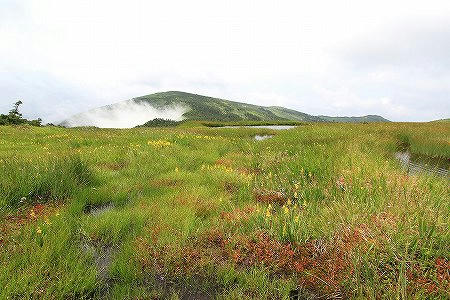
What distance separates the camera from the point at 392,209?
4934mm

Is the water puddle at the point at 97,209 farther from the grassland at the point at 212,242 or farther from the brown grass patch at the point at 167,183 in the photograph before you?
the brown grass patch at the point at 167,183

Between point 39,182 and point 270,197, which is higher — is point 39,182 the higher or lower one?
the higher one

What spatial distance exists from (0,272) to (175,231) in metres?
2.39

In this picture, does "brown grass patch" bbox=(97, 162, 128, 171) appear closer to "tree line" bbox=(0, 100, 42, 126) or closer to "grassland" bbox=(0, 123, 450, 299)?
"grassland" bbox=(0, 123, 450, 299)

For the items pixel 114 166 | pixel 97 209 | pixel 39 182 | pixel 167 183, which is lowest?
pixel 97 209

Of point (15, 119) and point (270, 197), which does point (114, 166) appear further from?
point (15, 119)

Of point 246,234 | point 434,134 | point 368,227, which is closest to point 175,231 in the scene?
point 246,234

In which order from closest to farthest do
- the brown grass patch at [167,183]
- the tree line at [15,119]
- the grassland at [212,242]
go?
the grassland at [212,242], the brown grass patch at [167,183], the tree line at [15,119]

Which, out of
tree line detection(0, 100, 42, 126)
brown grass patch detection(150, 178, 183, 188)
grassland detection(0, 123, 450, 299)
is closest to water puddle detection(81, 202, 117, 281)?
grassland detection(0, 123, 450, 299)

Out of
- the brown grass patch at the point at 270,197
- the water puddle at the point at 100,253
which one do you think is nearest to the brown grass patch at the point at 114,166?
the brown grass patch at the point at 270,197

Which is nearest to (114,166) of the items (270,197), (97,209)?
(97,209)

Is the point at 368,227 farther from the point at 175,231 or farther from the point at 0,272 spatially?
the point at 0,272

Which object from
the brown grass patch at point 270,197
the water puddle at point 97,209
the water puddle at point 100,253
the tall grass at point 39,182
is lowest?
the water puddle at point 100,253

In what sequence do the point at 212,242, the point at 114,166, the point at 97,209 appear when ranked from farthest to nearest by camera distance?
the point at 114,166 → the point at 97,209 → the point at 212,242
